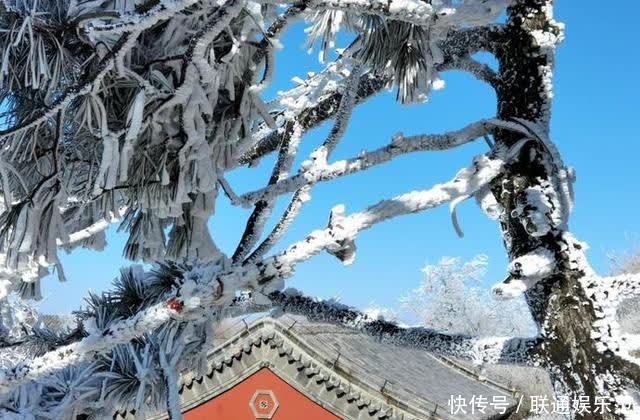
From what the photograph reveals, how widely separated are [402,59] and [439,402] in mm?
7033

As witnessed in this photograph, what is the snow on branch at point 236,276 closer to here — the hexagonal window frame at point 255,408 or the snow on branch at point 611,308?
the snow on branch at point 611,308

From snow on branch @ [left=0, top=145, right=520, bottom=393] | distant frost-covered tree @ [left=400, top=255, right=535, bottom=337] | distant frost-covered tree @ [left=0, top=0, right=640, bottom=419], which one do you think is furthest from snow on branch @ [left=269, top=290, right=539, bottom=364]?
distant frost-covered tree @ [left=400, top=255, right=535, bottom=337]

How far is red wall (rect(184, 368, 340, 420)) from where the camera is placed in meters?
7.72

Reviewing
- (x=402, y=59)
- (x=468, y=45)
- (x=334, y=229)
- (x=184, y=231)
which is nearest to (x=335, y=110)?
(x=402, y=59)

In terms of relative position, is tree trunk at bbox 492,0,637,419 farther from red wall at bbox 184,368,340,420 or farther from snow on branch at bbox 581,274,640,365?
red wall at bbox 184,368,340,420

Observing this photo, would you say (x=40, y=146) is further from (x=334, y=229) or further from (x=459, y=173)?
(x=459, y=173)

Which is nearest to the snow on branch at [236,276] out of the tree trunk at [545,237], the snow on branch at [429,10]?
the tree trunk at [545,237]

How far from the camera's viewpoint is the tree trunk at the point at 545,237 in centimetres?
178

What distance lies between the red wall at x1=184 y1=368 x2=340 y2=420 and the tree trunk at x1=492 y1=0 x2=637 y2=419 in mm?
6149

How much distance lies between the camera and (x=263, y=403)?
7.79 meters

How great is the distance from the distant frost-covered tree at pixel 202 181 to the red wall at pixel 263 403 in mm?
5608

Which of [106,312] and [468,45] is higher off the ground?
[468,45]

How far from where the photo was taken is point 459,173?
6.63 ft

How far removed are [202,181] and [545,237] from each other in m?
1.09
